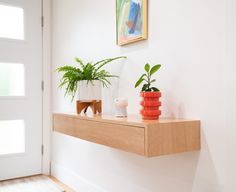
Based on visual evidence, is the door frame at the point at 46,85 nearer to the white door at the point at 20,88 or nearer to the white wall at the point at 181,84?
the white door at the point at 20,88

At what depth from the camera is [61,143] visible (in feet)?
10.4

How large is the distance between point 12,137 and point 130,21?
209 cm

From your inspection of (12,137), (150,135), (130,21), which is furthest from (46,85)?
(150,135)

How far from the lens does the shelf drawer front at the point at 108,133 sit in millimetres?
1395

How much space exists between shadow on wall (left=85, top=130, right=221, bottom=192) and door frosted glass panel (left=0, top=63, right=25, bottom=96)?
1.53 m

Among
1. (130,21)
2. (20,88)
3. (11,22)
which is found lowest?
(20,88)

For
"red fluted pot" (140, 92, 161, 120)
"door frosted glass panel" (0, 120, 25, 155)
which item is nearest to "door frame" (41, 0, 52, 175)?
"door frosted glass panel" (0, 120, 25, 155)

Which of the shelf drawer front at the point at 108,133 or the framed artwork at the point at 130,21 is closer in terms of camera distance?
the shelf drawer front at the point at 108,133

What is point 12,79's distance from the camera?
3.20 m

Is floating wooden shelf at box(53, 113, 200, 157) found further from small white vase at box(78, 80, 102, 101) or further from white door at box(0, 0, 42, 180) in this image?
white door at box(0, 0, 42, 180)

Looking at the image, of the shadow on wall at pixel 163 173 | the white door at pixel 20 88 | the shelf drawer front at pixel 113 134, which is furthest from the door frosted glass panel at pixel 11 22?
the shadow on wall at pixel 163 173

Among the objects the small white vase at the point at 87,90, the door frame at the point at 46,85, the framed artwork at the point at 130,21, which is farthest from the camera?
the door frame at the point at 46,85

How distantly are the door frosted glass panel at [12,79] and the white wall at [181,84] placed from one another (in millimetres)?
1146

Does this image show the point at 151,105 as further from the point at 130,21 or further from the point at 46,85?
the point at 46,85
